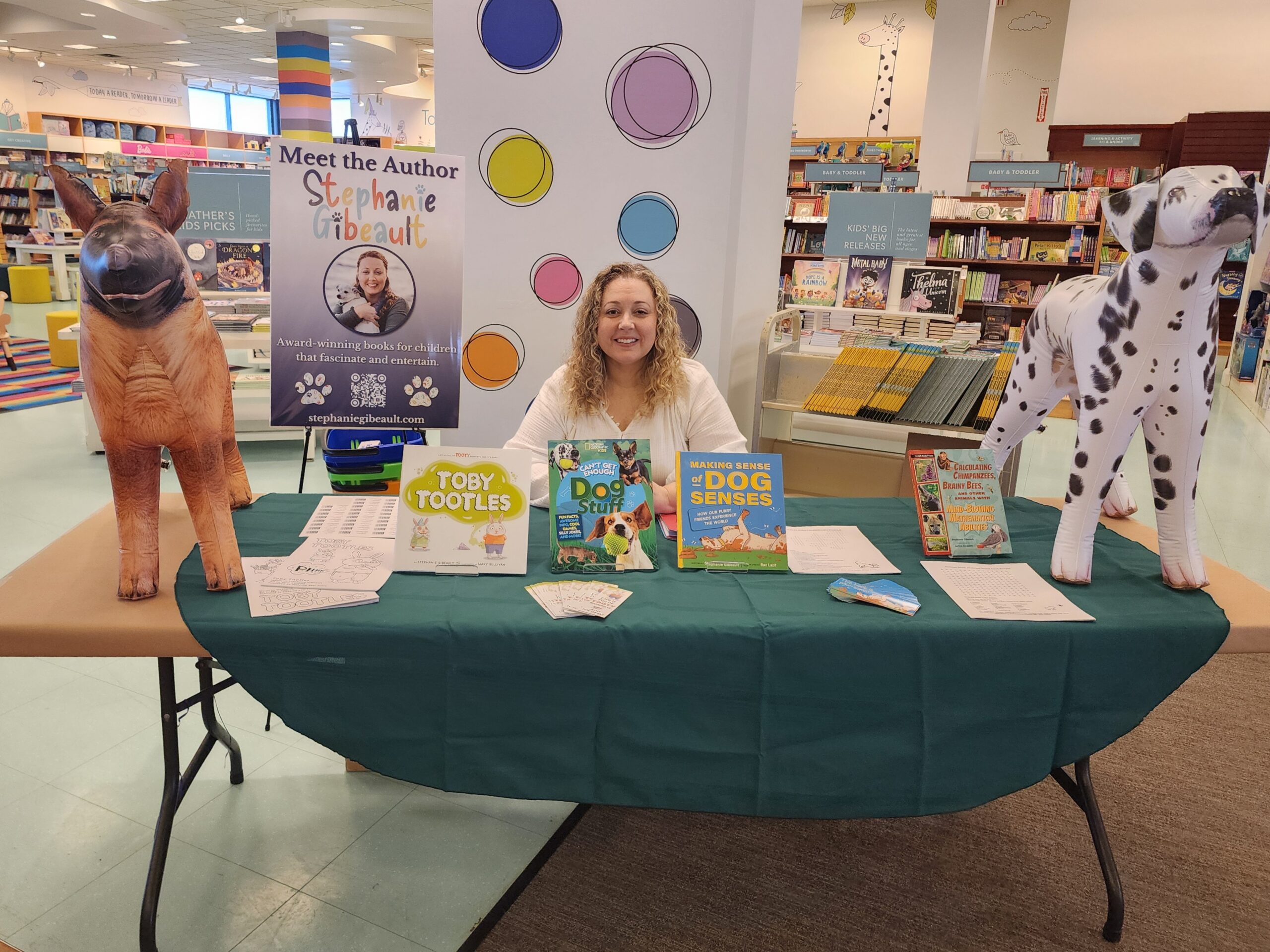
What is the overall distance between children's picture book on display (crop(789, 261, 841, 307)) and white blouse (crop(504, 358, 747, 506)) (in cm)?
211

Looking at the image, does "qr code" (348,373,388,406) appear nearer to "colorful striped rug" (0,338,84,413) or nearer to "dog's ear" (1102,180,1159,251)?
"dog's ear" (1102,180,1159,251)

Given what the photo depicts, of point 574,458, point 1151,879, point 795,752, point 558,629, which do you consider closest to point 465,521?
point 574,458

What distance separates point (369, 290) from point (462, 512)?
0.75 m

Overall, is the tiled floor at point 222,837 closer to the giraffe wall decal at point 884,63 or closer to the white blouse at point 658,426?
the white blouse at point 658,426

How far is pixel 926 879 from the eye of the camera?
6.44 feet

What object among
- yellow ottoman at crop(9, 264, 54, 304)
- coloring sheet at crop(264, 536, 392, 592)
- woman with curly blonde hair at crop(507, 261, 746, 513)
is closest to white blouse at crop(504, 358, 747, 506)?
woman with curly blonde hair at crop(507, 261, 746, 513)

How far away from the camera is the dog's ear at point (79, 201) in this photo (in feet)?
4.45

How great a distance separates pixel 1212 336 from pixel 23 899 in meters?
2.67

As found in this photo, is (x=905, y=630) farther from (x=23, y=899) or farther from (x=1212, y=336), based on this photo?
(x=23, y=899)

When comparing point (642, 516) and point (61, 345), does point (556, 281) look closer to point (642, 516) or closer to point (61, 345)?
point (642, 516)

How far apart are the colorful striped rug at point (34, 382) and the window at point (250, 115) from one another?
1372 cm

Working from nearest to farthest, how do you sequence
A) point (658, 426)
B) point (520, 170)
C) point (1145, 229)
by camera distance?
1. point (1145, 229)
2. point (658, 426)
3. point (520, 170)

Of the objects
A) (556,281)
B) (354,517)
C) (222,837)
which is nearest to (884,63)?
(556,281)

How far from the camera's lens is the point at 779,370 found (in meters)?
3.84
